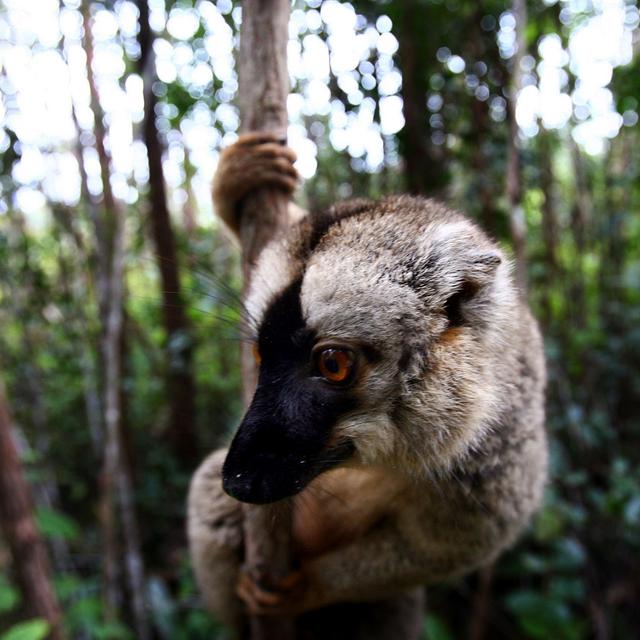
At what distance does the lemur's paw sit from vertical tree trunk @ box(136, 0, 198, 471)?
3.73 meters

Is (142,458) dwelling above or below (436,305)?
below

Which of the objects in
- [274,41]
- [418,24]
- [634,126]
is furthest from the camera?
[634,126]

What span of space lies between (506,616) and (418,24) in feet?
17.8

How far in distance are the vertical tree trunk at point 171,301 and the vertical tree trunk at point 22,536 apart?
2.84 meters

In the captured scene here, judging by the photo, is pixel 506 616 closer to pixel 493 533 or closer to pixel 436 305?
pixel 493 533

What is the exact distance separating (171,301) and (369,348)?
5.32 m

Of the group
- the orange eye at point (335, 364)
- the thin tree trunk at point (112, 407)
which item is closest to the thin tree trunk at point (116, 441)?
the thin tree trunk at point (112, 407)

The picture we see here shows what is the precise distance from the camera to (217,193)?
8.46 feet

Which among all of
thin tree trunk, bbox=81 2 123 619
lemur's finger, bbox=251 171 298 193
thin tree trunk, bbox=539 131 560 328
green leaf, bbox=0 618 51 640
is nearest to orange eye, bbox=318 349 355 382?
lemur's finger, bbox=251 171 298 193

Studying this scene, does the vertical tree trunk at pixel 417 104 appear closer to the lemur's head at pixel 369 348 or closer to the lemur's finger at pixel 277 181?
the lemur's finger at pixel 277 181

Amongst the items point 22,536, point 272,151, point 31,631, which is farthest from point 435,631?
point 272,151

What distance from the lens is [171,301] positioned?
6.80 meters

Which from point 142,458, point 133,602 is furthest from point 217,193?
point 142,458

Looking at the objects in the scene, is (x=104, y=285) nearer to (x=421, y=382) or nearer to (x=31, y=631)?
(x=31, y=631)
